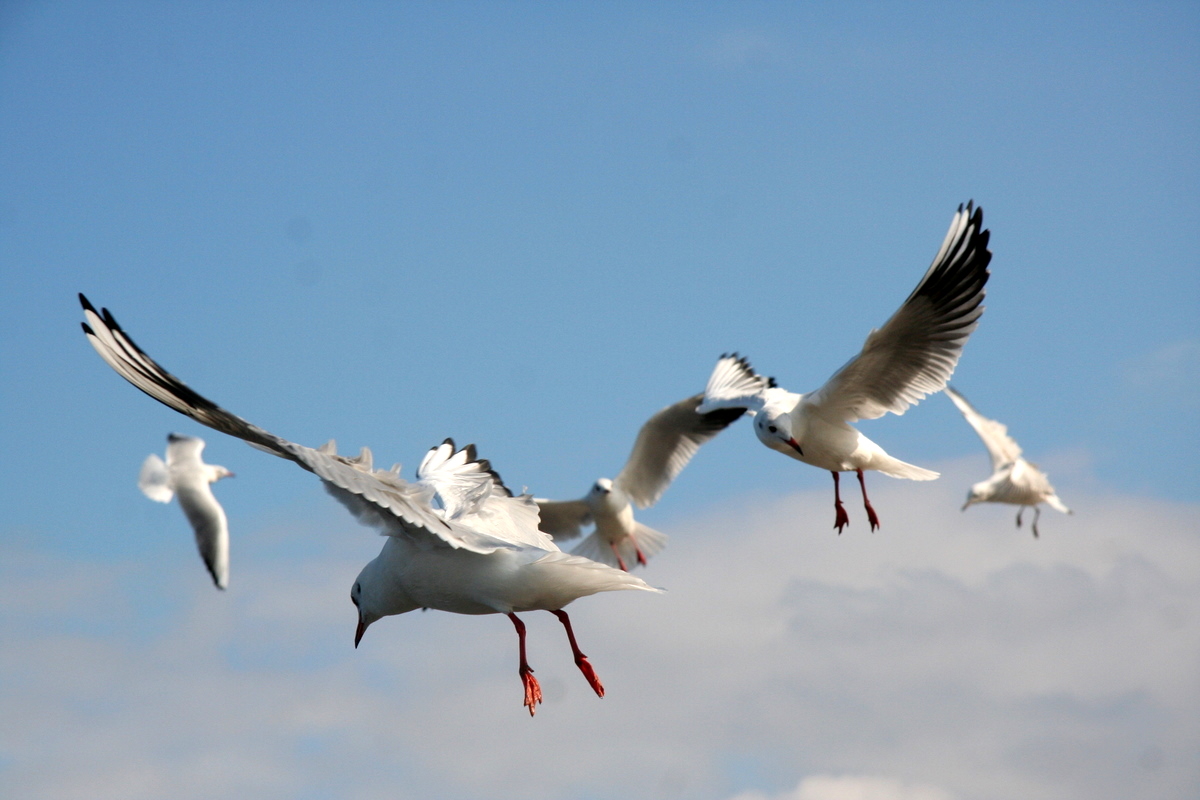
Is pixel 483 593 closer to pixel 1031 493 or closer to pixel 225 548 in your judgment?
pixel 225 548

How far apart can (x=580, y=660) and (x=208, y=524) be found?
26.3 ft

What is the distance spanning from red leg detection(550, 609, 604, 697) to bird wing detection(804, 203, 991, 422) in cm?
279

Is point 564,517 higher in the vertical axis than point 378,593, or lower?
higher

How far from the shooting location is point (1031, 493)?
15.7 metres

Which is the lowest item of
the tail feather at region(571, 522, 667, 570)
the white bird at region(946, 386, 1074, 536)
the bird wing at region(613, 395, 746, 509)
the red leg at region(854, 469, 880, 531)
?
the red leg at region(854, 469, 880, 531)

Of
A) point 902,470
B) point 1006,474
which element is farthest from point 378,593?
point 1006,474

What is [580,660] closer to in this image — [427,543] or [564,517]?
[427,543]

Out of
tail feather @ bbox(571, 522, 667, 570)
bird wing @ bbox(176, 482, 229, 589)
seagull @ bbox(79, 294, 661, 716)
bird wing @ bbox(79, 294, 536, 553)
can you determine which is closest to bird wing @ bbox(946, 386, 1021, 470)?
tail feather @ bbox(571, 522, 667, 570)

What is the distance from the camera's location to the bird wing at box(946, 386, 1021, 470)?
51.4ft

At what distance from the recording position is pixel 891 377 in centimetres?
831

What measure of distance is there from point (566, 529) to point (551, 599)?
706cm

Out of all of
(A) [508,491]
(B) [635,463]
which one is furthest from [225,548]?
(A) [508,491]

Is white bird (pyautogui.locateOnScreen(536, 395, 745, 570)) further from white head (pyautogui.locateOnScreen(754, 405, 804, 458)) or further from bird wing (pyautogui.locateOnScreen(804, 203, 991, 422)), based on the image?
bird wing (pyautogui.locateOnScreen(804, 203, 991, 422))

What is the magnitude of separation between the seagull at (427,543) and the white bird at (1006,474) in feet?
33.6
